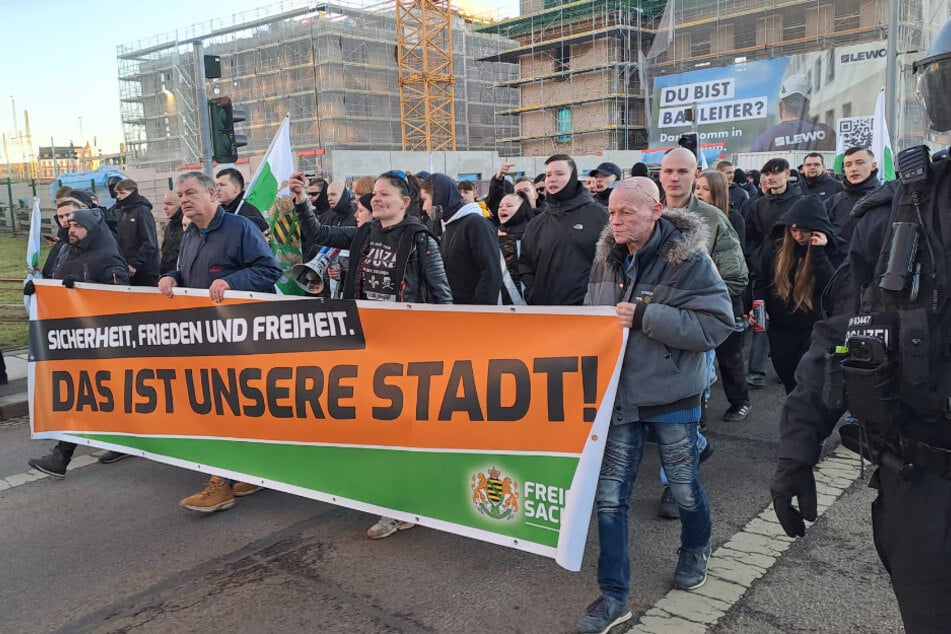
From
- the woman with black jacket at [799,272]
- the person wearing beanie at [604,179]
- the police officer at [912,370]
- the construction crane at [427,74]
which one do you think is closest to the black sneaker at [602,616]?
the police officer at [912,370]

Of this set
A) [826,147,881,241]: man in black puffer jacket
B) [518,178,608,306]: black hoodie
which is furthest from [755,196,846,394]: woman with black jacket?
[518,178,608,306]: black hoodie

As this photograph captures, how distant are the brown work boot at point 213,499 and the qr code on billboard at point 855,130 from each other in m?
A: 39.3

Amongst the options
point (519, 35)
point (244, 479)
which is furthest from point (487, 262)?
point (519, 35)

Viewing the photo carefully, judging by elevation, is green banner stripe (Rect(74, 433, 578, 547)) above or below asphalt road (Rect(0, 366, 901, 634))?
above

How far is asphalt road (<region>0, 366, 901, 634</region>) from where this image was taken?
129 inches

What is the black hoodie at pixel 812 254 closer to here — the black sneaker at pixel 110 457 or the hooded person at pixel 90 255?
the hooded person at pixel 90 255

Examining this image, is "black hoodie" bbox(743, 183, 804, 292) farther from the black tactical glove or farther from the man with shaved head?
the black tactical glove

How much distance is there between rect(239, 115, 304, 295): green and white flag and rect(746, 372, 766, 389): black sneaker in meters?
4.15

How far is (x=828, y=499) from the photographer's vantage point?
4.40 metres

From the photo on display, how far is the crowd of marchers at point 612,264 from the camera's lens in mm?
3109

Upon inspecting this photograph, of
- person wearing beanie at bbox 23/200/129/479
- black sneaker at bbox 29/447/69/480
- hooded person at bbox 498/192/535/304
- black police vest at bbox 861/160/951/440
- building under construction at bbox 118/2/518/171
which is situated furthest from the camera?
building under construction at bbox 118/2/518/171

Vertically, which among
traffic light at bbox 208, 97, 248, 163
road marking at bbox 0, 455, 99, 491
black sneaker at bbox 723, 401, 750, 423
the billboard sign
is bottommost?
road marking at bbox 0, 455, 99, 491

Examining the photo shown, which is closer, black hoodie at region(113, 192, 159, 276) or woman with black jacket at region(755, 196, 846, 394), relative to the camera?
woman with black jacket at region(755, 196, 846, 394)

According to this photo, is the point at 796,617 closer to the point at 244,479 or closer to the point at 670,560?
the point at 670,560
